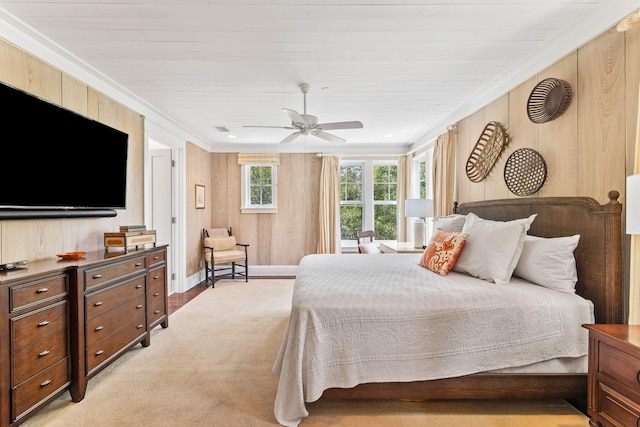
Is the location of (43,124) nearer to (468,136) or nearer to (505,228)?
(505,228)

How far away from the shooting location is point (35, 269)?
75.2 inches

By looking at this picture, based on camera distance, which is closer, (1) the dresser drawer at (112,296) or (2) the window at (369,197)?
(1) the dresser drawer at (112,296)

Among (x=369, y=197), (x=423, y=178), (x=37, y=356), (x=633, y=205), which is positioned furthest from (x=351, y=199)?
(x=37, y=356)

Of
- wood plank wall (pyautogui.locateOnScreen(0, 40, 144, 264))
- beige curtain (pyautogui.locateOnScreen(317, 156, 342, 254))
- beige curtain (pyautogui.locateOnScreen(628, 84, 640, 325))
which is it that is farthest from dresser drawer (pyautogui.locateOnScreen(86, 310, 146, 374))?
beige curtain (pyautogui.locateOnScreen(317, 156, 342, 254))

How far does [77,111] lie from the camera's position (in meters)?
2.72

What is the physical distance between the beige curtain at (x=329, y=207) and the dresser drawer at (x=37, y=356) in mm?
4324

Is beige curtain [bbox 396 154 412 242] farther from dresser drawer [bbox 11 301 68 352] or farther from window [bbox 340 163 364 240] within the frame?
dresser drawer [bbox 11 301 68 352]

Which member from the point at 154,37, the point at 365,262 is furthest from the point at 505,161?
the point at 154,37

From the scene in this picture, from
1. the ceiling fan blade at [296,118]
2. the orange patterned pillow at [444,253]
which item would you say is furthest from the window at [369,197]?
the orange patterned pillow at [444,253]

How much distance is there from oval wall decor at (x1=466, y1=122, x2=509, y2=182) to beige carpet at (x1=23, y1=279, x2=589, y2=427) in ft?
7.07

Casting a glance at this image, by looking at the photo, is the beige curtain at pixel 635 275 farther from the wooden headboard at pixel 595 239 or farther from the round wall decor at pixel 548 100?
the round wall decor at pixel 548 100

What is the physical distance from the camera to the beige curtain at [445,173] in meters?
4.08

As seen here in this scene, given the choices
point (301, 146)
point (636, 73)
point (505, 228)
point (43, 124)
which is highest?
point (301, 146)

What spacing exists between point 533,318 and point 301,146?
16.0ft
